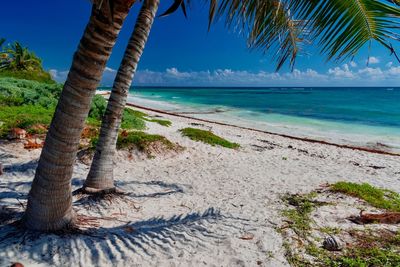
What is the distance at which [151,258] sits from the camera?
357cm

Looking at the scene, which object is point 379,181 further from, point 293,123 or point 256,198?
point 293,123

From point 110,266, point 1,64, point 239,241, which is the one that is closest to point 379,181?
point 239,241

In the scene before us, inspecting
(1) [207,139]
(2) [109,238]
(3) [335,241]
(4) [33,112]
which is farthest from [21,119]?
(3) [335,241]

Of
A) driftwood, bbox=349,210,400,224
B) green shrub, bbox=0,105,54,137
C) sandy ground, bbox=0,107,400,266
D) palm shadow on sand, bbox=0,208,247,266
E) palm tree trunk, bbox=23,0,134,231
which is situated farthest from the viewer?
green shrub, bbox=0,105,54,137

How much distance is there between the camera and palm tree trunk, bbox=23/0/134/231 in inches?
112

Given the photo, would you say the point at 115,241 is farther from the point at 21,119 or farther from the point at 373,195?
the point at 21,119

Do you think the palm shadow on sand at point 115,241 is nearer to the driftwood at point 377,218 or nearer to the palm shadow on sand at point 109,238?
the palm shadow on sand at point 109,238

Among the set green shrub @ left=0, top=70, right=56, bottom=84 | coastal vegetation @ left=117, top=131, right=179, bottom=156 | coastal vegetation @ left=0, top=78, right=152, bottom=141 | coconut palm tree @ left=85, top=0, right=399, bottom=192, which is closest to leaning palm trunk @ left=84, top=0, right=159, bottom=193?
coconut palm tree @ left=85, top=0, right=399, bottom=192

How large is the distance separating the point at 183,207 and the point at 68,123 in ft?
9.73

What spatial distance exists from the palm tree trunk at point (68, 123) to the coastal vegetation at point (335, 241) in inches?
104

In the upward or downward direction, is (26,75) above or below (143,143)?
above

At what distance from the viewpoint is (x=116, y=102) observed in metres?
5.08

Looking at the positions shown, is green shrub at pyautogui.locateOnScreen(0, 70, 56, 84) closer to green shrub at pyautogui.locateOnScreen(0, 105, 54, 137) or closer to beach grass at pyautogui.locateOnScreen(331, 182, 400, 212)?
green shrub at pyautogui.locateOnScreen(0, 105, 54, 137)

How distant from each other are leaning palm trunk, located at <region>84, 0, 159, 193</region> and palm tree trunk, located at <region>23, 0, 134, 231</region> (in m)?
1.58
